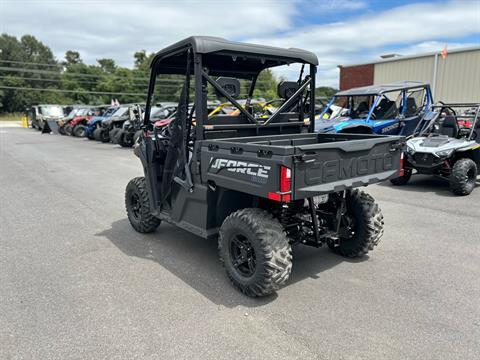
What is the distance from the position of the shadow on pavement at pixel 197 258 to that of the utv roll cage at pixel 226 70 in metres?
1.42

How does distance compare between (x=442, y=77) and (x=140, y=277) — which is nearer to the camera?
(x=140, y=277)

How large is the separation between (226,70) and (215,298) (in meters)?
2.92

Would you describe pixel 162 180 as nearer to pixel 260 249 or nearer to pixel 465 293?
pixel 260 249

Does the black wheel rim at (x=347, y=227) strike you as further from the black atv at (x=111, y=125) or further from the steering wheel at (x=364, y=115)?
the black atv at (x=111, y=125)

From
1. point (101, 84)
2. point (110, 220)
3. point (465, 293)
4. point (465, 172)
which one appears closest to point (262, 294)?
point (465, 293)

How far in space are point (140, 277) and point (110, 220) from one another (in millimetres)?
2296

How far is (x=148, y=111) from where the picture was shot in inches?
198

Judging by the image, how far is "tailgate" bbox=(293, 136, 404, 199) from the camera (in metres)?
3.13

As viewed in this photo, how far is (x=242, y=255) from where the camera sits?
3.58 meters

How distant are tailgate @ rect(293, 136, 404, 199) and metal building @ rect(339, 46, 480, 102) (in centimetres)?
2108

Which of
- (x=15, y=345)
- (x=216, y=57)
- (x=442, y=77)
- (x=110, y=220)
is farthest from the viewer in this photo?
(x=442, y=77)

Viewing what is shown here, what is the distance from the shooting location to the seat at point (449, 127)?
8.63 m

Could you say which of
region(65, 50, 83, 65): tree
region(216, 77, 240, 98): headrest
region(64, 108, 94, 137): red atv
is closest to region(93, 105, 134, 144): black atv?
region(64, 108, 94, 137): red atv

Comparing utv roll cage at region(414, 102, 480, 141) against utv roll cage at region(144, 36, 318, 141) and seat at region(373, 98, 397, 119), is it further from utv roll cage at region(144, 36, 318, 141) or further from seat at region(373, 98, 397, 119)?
→ utv roll cage at region(144, 36, 318, 141)
